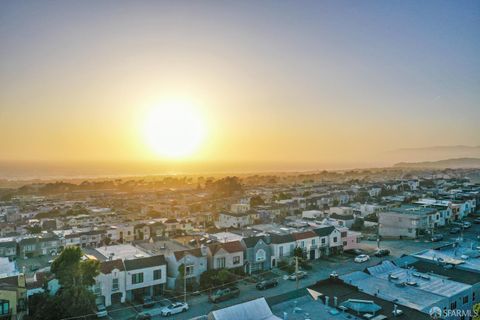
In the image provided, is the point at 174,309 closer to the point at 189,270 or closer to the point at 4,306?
the point at 189,270

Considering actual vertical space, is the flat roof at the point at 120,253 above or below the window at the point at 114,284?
above

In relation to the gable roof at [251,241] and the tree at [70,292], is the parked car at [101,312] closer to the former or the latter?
the tree at [70,292]

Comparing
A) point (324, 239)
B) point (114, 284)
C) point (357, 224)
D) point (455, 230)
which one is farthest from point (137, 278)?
point (455, 230)

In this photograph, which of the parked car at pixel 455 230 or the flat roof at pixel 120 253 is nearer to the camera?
the flat roof at pixel 120 253

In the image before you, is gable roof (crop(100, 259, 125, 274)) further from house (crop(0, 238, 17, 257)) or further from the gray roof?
house (crop(0, 238, 17, 257))

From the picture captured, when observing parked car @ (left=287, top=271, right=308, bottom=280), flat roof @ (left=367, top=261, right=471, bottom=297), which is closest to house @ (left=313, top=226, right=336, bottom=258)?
parked car @ (left=287, top=271, right=308, bottom=280)

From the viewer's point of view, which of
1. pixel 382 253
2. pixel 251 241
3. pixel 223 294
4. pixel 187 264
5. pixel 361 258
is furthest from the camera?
pixel 382 253

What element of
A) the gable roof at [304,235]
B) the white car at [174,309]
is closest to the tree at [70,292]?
the white car at [174,309]
